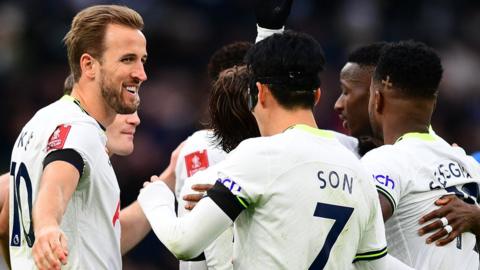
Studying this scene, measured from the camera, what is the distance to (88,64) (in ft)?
19.0

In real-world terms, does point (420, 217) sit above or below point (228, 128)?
below

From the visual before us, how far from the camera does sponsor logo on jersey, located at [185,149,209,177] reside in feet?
22.7

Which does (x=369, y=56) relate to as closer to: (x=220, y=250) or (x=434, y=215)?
(x=434, y=215)

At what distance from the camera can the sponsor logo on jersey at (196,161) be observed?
691 centimetres

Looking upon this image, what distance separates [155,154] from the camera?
44.4 feet

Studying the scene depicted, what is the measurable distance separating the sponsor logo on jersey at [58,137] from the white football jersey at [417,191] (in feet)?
5.40

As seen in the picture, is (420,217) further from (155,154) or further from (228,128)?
Result: (155,154)

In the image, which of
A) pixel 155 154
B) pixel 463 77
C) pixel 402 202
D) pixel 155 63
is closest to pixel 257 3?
pixel 402 202

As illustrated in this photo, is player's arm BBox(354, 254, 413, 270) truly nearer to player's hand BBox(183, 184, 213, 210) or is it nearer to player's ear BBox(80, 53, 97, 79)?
player's hand BBox(183, 184, 213, 210)

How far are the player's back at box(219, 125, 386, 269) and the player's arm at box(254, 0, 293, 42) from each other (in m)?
1.36

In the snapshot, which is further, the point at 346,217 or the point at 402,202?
the point at 402,202

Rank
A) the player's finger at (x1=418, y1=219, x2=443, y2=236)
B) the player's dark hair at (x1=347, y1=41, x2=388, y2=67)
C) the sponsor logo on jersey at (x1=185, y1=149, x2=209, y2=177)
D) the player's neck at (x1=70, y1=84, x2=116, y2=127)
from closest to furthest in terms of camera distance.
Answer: the player's finger at (x1=418, y1=219, x2=443, y2=236) < the player's neck at (x1=70, y1=84, x2=116, y2=127) < the sponsor logo on jersey at (x1=185, y1=149, x2=209, y2=177) < the player's dark hair at (x1=347, y1=41, x2=388, y2=67)

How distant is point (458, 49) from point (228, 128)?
1131 centimetres

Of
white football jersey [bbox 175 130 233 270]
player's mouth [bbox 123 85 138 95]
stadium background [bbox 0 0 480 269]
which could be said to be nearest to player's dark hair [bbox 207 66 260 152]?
white football jersey [bbox 175 130 233 270]
